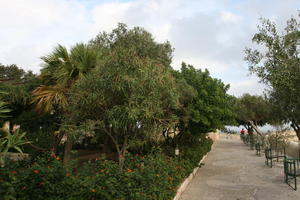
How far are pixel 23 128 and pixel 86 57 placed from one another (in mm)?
6554

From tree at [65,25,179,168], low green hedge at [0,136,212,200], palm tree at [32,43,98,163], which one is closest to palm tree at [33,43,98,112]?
palm tree at [32,43,98,163]

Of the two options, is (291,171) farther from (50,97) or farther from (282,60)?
(50,97)

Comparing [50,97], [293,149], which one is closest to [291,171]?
[50,97]

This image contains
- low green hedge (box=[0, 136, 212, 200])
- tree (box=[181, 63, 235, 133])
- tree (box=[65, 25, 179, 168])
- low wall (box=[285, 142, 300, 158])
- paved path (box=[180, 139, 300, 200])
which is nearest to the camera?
low green hedge (box=[0, 136, 212, 200])

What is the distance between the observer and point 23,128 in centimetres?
1273

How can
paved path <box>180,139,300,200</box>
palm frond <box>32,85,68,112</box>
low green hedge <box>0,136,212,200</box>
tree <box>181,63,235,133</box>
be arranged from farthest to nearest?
tree <box>181,63,235,133</box> → palm frond <box>32,85,68,112</box> → paved path <box>180,139,300,200</box> → low green hedge <box>0,136,212,200</box>

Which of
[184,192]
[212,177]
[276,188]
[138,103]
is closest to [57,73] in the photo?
[138,103]

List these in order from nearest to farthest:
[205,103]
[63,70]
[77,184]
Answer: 1. [77,184]
2. [63,70]
3. [205,103]

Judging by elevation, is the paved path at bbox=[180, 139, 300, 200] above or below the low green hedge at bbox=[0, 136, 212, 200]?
below

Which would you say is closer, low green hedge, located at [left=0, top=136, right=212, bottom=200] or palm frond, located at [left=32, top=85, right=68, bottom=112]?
low green hedge, located at [left=0, top=136, right=212, bottom=200]

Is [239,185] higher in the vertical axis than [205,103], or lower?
lower

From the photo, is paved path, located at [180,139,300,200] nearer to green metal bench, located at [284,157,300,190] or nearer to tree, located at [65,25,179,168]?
green metal bench, located at [284,157,300,190]

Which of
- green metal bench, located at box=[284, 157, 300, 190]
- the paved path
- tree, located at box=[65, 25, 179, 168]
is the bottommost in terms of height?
the paved path

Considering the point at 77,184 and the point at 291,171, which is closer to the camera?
the point at 77,184
